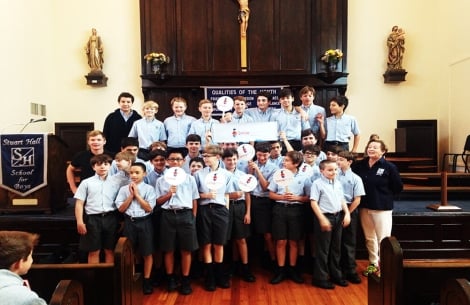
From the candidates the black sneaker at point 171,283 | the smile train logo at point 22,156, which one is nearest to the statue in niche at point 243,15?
the smile train logo at point 22,156

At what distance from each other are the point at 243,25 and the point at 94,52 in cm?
298

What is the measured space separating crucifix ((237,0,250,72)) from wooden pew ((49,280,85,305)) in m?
5.95

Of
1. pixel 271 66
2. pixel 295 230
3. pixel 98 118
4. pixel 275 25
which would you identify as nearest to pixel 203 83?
pixel 271 66

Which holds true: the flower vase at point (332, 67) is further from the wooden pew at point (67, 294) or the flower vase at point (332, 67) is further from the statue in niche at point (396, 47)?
the wooden pew at point (67, 294)

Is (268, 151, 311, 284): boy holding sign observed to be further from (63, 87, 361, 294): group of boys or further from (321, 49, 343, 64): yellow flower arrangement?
(321, 49, 343, 64): yellow flower arrangement

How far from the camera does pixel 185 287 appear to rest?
3215 mm

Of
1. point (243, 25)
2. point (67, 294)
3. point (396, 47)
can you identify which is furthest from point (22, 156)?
point (396, 47)

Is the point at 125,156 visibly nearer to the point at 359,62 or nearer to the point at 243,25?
the point at 243,25

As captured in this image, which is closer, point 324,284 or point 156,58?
point 324,284

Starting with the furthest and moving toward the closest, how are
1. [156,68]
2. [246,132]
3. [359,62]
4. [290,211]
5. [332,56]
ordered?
[359,62], [156,68], [332,56], [246,132], [290,211]

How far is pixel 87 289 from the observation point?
209 cm

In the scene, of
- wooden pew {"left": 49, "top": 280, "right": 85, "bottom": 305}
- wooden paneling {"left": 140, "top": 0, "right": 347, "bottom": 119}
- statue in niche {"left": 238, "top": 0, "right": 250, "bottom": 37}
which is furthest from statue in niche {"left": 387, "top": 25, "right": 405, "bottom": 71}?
wooden pew {"left": 49, "top": 280, "right": 85, "bottom": 305}

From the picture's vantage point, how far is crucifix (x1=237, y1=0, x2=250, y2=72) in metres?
6.96

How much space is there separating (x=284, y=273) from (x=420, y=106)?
5548 millimetres
